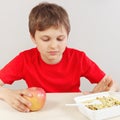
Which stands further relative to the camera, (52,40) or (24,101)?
(52,40)

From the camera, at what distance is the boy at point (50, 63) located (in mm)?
1228

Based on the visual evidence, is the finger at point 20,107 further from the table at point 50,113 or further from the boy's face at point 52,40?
the boy's face at point 52,40

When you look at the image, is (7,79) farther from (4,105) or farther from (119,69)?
(119,69)

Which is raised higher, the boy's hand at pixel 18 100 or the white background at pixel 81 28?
the white background at pixel 81 28

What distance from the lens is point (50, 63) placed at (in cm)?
137

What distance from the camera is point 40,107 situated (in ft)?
3.36

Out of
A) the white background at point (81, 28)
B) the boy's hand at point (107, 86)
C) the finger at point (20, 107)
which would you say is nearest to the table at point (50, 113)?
the finger at point (20, 107)

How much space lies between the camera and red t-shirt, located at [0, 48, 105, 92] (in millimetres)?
1357

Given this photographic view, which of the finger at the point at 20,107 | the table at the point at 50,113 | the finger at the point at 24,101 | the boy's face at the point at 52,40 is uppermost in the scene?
the boy's face at the point at 52,40

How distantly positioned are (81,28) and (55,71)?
0.46 meters

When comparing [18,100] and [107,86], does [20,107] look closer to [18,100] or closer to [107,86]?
[18,100]

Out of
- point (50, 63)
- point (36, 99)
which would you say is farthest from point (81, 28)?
point (36, 99)

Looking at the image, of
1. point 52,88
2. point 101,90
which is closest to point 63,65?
point 52,88

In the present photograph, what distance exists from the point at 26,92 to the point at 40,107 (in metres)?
0.07
